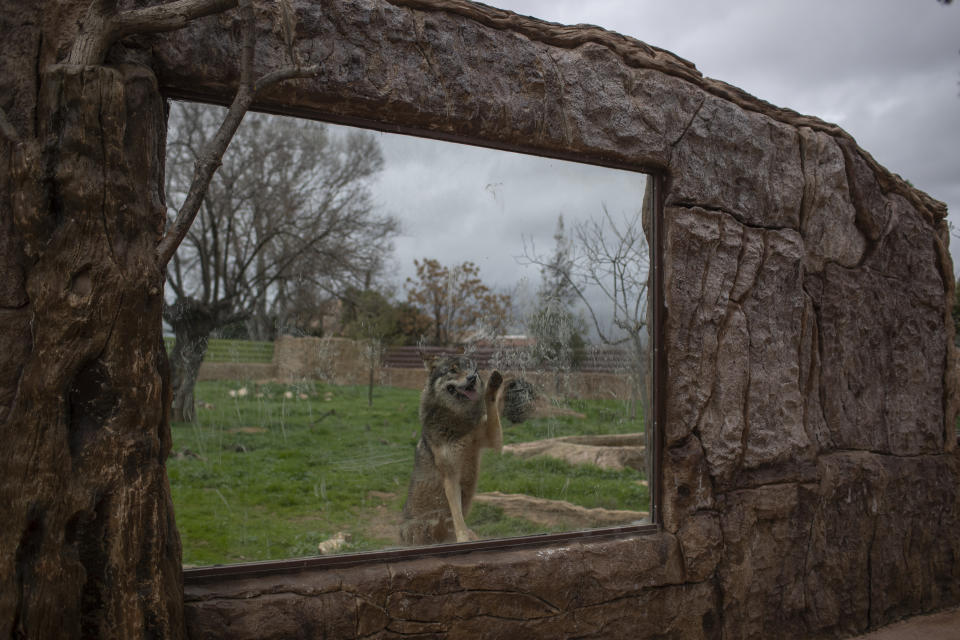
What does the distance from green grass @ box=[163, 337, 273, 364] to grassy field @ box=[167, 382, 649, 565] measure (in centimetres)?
14

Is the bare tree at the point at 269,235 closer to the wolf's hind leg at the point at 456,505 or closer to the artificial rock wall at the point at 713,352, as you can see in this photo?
the artificial rock wall at the point at 713,352

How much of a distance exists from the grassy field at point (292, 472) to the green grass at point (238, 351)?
0.45 feet

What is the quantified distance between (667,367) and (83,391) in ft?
10.1

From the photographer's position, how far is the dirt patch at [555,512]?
3.94 metres

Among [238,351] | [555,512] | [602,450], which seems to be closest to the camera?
[238,351]

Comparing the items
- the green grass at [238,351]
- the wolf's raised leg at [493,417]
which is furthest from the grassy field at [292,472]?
the wolf's raised leg at [493,417]

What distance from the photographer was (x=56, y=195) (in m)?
2.44

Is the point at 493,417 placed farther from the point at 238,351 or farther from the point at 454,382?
the point at 238,351

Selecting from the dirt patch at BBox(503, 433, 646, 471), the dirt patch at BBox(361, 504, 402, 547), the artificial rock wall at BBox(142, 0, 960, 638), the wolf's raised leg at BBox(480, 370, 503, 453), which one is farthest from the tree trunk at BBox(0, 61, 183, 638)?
the dirt patch at BBox(503, 433, 646, 471)

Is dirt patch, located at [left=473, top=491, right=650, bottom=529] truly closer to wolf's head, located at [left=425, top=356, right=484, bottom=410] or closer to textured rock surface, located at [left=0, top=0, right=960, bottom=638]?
textured rock surface, located at [left=0, top=0, right=960, bottom=638]

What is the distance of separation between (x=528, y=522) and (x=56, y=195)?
2.93m

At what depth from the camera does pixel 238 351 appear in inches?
133

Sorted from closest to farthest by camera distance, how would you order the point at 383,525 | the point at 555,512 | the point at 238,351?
the point at 238,351
the point at 383,525
the point at 555,512

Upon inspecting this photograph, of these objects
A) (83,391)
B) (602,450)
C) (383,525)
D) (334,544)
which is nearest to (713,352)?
(602,450)
